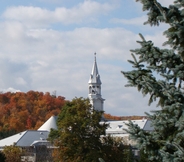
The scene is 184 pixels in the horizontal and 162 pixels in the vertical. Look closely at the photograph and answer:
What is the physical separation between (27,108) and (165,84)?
451 ft

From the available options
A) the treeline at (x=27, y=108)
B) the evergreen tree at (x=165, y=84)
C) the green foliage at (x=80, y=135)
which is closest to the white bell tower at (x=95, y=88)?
the treeline at (x=27, y=108)

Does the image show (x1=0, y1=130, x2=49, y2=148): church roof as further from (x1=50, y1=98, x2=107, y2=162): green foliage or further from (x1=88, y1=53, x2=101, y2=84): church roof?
(x1=50, y1=98, x2=107, y2=162): green foliage

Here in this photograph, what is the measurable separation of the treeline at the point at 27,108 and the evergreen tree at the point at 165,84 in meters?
110

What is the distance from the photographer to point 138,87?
8.84 meters

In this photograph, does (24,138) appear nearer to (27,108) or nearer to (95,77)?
(95,77)

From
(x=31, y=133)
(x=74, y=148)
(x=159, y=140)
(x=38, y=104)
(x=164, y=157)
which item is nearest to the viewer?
(x=164, y=157)

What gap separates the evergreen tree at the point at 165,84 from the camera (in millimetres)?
8289

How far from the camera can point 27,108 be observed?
14412 cm

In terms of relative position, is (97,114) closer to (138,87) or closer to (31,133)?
(138,87)

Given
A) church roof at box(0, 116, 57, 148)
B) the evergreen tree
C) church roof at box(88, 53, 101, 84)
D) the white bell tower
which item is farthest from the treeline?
the evergreen tree

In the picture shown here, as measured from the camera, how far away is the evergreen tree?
8.29 meters

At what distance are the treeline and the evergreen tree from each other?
362 feet

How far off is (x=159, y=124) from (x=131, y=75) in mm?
1010

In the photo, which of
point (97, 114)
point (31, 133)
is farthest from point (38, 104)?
point (97, 114)
